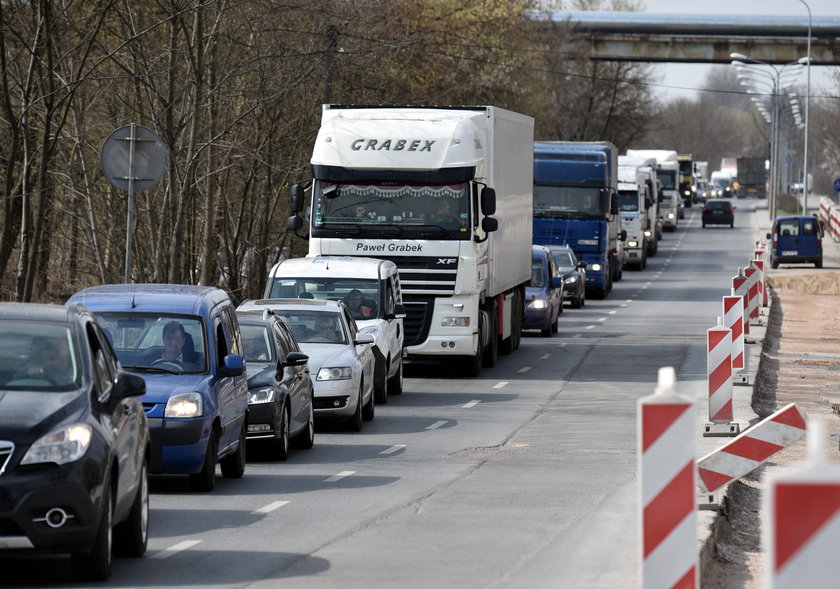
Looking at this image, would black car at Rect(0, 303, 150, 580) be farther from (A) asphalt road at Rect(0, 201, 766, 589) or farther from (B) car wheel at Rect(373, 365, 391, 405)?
(B) car wheel at Rect(373, 365, 391, 405)

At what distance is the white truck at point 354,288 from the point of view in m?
21.6

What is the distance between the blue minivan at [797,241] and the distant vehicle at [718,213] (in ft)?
102

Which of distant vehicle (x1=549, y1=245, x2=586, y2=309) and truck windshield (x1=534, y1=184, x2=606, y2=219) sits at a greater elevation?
truck windshield (x1=534, y1=184, x2=606, y2=219)

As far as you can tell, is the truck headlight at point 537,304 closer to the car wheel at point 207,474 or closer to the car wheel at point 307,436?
the car wheel at point 307,436

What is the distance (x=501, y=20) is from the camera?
56.8 metres

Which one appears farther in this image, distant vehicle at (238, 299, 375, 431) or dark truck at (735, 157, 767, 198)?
dark truck at (735, 157, 767, 198)

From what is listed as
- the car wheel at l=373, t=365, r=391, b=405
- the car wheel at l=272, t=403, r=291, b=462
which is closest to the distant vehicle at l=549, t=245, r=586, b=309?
the car wheel at l=373, t=365, r=391, b=405

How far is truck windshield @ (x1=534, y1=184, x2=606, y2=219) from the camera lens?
1683 inches

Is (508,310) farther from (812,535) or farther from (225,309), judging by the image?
(812,535)

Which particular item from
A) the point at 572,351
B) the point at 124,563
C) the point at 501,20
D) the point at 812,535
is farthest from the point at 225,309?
the point at 501,20

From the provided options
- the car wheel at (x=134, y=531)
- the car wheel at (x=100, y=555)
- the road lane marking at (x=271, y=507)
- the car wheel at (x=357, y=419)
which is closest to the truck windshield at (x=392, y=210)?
the car wheel at (x=357, y=419)

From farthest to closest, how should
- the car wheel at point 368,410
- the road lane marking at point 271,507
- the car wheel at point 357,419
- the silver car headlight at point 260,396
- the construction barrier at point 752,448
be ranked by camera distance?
the car wheel at point 368,410, the car wheel at point 357,419, the silver car headlight at point 260,396, the road lane marking at point 271,507, the construction barrier at point 752,448

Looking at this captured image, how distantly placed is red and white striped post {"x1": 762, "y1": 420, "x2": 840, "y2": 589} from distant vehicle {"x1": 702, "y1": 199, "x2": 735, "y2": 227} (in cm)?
9120

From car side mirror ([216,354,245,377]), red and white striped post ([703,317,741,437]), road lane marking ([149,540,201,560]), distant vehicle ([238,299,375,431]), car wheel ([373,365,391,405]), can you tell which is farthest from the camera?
car wheel ([373,365,391,405])
